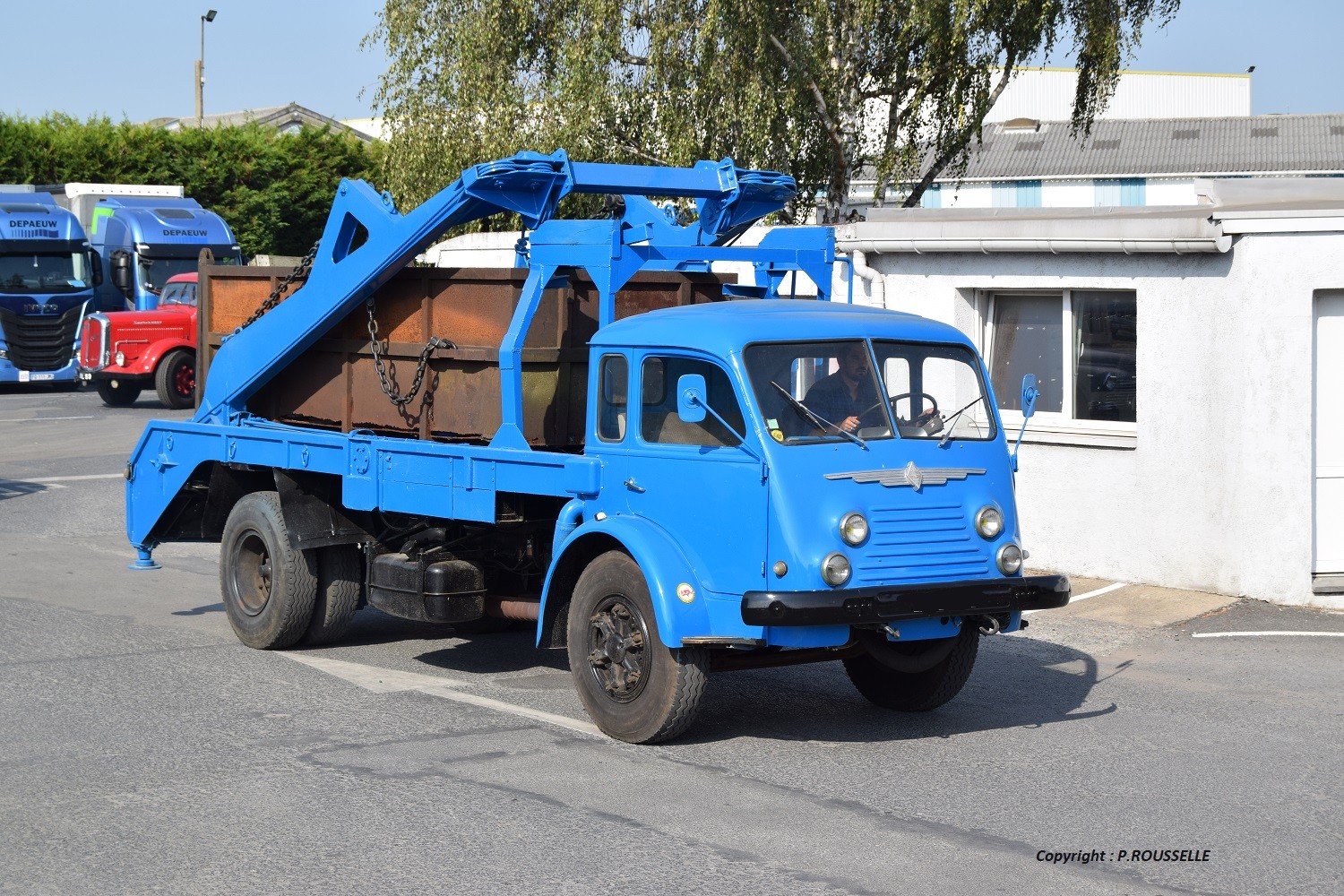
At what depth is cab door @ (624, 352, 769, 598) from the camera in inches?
288

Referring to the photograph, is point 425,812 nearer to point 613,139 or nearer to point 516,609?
point 516,609

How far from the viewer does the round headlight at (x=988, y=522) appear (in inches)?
302

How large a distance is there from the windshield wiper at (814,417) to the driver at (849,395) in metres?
0.04

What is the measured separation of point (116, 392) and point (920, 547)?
76.1 ft

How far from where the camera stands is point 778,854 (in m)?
6.02

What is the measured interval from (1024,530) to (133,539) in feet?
22.8

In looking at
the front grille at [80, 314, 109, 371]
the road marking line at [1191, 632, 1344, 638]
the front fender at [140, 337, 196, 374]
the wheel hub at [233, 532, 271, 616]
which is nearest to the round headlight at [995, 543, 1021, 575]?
the road marking line at [1191, 632, 1344, 638]

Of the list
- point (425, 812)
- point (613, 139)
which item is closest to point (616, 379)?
point (425, 812)

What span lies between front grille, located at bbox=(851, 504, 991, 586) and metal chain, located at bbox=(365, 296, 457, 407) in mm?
2967

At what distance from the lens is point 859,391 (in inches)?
305

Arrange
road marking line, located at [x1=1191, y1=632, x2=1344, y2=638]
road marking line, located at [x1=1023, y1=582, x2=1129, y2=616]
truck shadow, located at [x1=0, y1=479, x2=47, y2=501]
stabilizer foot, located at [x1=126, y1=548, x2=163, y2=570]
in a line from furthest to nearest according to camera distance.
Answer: truck shadow, located at [x1=0, y1=479, x2=47, y2=501] < road marking line, located at [x1=1023, y1=582, x2=1129, y2=616] < stabilizer foot, located at [x1=126, y1=548, x2=163, y2=570] < road marking line, located at [x1=1191, y1=632, x2=1344, y2=638]

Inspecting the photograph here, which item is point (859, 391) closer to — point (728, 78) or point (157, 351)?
point (728, 78)

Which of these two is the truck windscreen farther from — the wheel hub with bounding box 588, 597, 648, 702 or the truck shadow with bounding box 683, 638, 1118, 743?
the wheel hub with bounding box 588, 597, 648, 702

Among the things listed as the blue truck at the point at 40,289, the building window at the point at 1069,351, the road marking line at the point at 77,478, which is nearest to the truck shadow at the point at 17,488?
the road marking line at the point at 77,478
